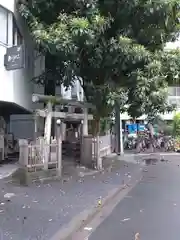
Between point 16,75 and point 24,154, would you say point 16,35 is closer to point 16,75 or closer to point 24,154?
point 16,75

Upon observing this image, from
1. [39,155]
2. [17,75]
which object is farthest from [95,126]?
[39,155]

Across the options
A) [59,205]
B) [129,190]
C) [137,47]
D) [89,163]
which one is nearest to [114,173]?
[89,163]

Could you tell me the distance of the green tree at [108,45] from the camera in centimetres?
1420

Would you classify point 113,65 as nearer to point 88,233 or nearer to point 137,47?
point 137,47

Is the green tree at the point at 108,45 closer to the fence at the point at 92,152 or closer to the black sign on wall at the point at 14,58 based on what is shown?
the black sign on wall at the point at 14,58

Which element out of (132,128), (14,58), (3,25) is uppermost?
(3,25)

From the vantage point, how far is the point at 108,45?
15297mm

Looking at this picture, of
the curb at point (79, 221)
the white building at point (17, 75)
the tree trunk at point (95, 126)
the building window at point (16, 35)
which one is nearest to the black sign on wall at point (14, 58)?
the white building at point (17, 75)

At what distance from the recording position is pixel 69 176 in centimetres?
1469

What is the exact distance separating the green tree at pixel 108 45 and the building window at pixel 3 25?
92 cm

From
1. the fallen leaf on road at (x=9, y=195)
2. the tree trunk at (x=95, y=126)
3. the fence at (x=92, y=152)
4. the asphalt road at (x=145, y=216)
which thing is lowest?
the asphalt road at (x=145, y=216)

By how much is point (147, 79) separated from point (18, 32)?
4.95 meters

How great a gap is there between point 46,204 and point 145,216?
2.18 meters

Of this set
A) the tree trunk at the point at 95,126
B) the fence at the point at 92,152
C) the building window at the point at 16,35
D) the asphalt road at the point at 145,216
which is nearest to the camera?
the asphalt road at the point at 145,216
